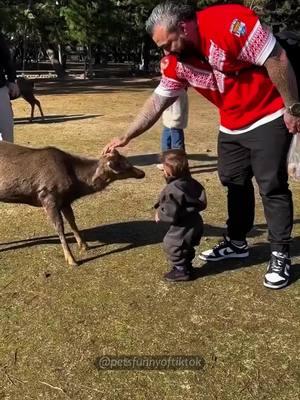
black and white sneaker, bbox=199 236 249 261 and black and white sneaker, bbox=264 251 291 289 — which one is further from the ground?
black and white sneaker, bbox=264 251 291 289

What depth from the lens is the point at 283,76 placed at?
341 centimetres

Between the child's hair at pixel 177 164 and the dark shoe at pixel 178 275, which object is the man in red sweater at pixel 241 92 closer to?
the child's hair at pixel 177 164

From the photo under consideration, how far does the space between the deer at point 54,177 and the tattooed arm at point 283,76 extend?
1.69m

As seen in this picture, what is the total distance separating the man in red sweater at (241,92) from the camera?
3400 millimetres

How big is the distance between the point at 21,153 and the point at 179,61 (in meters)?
1.69

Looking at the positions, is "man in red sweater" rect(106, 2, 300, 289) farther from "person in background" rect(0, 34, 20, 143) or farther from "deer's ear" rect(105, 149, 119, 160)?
"person in background" rect(0, 34, 20, 143)

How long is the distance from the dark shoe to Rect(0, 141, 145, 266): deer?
2.71 feet

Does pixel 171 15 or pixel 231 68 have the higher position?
pixel 171 15

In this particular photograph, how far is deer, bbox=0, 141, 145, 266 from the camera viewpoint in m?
4.62

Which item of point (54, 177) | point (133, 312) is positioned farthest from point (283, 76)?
point (54, 177)

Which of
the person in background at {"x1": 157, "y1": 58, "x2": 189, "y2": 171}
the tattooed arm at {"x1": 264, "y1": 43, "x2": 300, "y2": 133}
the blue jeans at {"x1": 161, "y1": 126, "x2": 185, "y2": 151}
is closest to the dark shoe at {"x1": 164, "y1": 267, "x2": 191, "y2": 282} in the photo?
the tattooed arm at {"x1": 264, "y1": 43, "x2": 300, "y2": 133}

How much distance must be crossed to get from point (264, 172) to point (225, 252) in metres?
0.94

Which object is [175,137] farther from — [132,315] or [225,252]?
[132,315]

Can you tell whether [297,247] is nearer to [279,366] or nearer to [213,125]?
[279,366]
